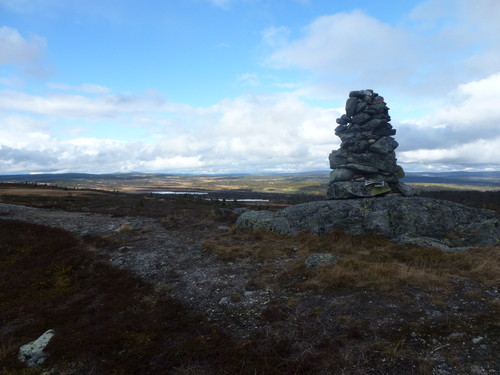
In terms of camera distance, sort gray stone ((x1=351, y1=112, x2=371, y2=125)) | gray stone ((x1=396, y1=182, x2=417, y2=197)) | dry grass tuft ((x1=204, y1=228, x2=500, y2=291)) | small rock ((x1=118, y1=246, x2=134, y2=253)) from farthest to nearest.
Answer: gray stone ((x1=351, y1=112, x2=371, y2=125)) → gray stone ((x1=396, y1=182, x2=417, y2=197)) → small rock ((x1=118, y1=246, x2=134, y2=253)) → dry grass tuft ((x1=204, y1=228, x2=500, y2=291))

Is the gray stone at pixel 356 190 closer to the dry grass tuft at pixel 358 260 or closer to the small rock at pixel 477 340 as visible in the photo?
the dry grass tuft at pixel 358 260

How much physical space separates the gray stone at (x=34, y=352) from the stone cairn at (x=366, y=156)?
72.6 feet

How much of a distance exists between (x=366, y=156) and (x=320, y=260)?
51.1 ft

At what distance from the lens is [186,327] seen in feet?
28.4

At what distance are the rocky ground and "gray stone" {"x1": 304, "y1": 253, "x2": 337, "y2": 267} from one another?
0.47 metres

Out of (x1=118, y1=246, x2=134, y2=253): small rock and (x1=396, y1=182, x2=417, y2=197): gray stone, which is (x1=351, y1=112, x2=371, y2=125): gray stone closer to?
(x1=396, y1=182, x2=417, y2=197): gray stone

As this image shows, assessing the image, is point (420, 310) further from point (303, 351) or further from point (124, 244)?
point (124, 244)

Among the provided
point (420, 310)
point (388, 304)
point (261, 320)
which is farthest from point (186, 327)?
point (420, 310)

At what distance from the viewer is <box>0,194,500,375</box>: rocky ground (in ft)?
21.2

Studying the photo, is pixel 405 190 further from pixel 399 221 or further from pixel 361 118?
pixel 361 118

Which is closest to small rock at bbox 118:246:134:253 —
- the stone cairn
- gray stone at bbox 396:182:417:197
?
the stone cairn

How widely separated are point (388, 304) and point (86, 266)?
15.7m

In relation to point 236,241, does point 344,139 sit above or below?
above

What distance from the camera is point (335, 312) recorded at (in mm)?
8773
